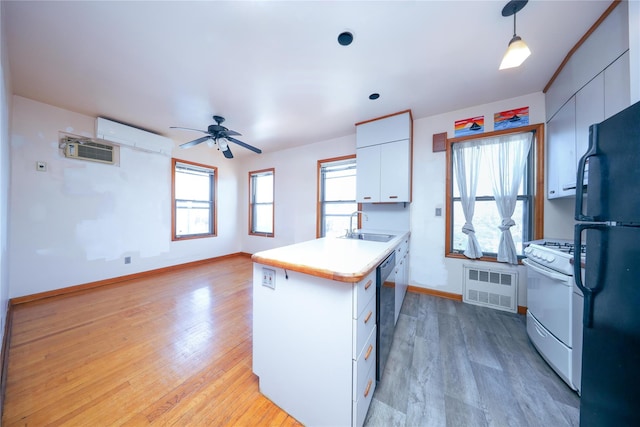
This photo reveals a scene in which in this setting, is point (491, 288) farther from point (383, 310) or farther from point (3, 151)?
point (3, 151)

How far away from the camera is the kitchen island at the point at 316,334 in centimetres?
101

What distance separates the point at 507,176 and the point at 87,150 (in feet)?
19.0

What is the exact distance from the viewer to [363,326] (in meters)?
1.10

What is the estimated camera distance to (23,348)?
5.73ft

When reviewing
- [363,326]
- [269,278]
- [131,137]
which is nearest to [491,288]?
[363,326]

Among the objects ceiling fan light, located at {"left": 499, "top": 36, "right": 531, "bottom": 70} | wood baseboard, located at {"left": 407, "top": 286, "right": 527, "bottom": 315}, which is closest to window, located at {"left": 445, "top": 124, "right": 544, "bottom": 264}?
wood baseboard, located at {"left": 407, "top": 286, "right": 527, "bottom": 315}

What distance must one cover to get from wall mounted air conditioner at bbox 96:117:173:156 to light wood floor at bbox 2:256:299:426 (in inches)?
91.8

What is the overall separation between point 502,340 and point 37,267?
5493mm

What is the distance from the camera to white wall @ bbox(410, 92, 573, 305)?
2775 mm

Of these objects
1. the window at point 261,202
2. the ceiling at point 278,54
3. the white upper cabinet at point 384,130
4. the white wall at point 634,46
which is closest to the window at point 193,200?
the window at point 261,202

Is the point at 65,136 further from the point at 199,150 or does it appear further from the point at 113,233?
the point at 199,150

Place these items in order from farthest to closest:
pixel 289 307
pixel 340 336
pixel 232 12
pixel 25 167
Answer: pixel 25 167 → pixel 232 12 → pixel 289 307 → pixel 340 336

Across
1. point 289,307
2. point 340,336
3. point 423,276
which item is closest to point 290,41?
point 289,307

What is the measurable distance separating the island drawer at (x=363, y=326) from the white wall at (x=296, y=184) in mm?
2888
